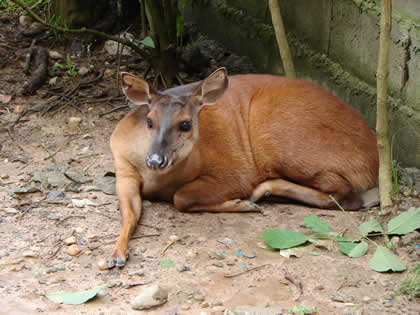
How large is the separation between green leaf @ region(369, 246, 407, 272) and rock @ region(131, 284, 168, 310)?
1217mm

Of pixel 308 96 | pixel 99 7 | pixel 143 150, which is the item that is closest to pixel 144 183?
pixel 143 150

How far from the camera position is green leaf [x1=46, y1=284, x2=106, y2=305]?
307cm

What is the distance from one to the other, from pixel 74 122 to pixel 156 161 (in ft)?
6.33

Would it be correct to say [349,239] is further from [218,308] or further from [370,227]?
[218,308]

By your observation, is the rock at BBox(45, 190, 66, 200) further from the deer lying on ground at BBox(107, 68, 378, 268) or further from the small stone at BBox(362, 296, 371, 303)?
the small stone at BBox(362, 296, 371, 303)

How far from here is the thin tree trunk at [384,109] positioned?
389cm

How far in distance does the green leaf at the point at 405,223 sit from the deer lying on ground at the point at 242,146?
638 mm

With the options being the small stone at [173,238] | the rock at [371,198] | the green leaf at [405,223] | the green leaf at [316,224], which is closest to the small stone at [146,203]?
the small stone at [173,238]

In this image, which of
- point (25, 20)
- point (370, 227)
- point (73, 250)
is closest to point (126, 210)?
point (73, 250)

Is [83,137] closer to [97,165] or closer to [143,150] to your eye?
[97,165]

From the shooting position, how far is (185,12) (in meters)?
7.44

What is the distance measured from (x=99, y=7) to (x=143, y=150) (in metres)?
3.03

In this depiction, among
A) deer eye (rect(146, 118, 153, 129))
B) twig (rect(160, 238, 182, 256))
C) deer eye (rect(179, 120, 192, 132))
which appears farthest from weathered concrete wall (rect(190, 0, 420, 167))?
twig (rect(160, 238, 182, 256))

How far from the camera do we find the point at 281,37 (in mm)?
5176
